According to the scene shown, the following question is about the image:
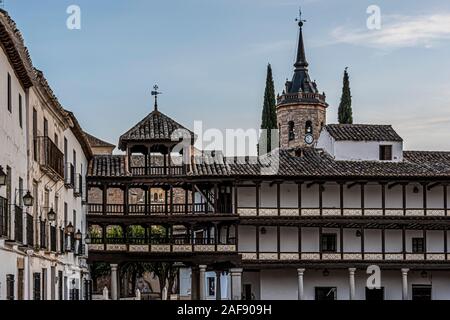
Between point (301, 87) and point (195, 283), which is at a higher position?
point (301, 87)

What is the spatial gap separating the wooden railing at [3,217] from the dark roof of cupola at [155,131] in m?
32.0

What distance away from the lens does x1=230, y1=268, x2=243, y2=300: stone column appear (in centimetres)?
5072

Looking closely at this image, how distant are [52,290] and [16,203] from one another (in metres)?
9.09

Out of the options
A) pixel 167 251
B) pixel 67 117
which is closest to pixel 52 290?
pixel 67 117

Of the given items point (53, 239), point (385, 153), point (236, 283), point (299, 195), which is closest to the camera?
point (53, 239)

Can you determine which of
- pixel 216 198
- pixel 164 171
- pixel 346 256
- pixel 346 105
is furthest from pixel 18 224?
pixel 346 105

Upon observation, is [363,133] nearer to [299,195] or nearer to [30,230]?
[299,195]

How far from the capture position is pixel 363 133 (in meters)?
59.1

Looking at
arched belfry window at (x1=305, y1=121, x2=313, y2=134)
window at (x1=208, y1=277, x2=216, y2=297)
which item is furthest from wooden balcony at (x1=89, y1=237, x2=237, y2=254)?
arched belfry window at (x1=305, y1=121, x2=313, y2=134)

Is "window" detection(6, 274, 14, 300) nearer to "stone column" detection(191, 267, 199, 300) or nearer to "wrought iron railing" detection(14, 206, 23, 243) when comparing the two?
"wrought iron railing" detection(14, 206, 23, 243)

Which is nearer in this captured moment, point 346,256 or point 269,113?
point 346,256

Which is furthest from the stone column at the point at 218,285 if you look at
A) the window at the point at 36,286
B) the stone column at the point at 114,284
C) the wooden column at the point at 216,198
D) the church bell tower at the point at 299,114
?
the window at the point at 36,286

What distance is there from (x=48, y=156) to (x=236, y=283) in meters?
24.9

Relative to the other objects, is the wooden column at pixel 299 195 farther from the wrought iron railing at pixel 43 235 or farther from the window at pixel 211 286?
the wrought iron railing at pixel 43 235
